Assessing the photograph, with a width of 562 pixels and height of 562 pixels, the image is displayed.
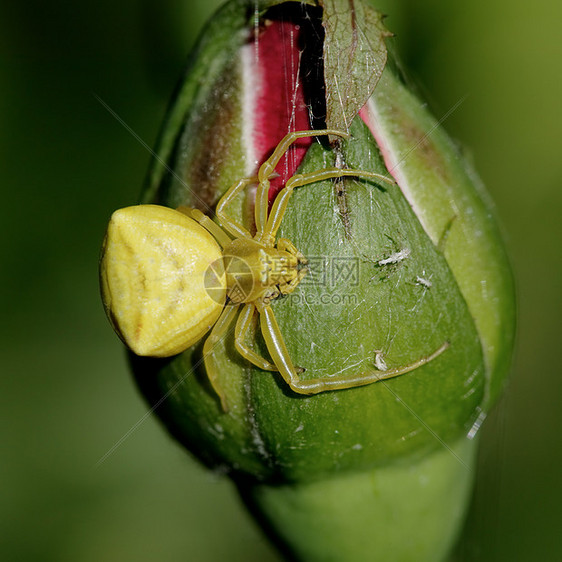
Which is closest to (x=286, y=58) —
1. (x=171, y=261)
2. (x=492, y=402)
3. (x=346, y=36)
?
(x=346, y=36)

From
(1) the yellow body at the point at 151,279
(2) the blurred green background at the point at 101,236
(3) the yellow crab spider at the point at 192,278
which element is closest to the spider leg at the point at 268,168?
(3) the yellow crab spider at the point at 192,278

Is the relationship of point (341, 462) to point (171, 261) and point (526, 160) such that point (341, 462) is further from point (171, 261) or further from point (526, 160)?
point (526, 160)

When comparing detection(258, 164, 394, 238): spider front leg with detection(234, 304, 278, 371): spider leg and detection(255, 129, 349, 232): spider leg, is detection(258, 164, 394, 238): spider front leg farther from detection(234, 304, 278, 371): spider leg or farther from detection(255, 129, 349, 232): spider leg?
detection(234, 304, 278, 371): spider leg

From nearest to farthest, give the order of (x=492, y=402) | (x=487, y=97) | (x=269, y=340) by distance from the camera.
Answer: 1. (x=269, y=340)
2. (x=492, y=402)
3. (x=487, y=97)

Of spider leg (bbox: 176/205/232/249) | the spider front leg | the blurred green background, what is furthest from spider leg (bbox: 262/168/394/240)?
the blurred green background

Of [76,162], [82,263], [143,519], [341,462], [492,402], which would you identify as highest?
[76,162]

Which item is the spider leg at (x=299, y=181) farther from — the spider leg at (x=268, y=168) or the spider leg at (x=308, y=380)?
the spider leg at (x=308, y=380)

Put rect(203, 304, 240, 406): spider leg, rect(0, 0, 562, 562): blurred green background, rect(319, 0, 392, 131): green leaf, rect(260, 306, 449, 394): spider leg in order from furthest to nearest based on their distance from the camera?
rect(0, 0, 562, 562): blurred green background < rect(203, 304, 240, 406): spider leg < rect(260, 306, 449, 394): spider leg < rect(319, 0, 392, 131): green leaf
